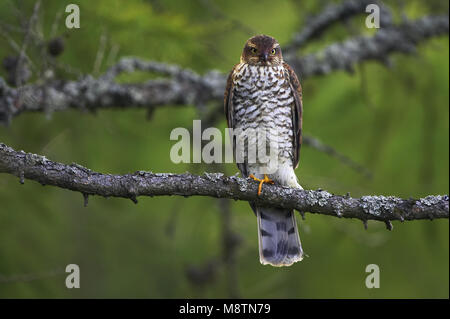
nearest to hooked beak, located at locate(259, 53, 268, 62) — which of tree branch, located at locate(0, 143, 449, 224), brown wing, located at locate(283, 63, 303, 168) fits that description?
brown wing, located at locate(283, 63, 303, 168)

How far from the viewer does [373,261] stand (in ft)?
14.1

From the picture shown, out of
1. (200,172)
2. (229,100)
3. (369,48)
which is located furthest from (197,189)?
(369,48)

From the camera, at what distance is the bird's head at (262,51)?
3.57m

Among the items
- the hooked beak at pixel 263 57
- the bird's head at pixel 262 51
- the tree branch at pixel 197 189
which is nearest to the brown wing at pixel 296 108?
the bird's head at pixel 262 51

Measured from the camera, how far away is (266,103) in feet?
11.8

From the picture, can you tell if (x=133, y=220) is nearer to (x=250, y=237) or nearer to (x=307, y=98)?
(x=250, y=237)

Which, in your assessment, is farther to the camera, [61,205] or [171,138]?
[61,205]

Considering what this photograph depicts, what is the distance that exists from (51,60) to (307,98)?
2323mm

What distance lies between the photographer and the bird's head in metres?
3.57

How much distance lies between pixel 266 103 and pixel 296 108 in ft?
0.87

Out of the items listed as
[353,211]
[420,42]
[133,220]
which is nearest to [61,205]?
[133,220]
